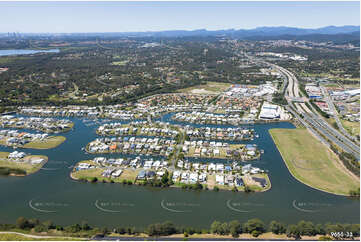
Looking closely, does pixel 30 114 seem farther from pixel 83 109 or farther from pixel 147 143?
pixel 147 143

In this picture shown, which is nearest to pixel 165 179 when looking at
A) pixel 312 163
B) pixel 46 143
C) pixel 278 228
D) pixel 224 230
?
pixel 224 230

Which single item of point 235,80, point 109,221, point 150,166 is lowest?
point 109,221

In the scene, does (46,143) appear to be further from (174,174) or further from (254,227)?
(254,227)

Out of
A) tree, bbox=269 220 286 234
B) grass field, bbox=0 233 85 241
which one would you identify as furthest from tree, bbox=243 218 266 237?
grass field, bbox=0 233 85 241

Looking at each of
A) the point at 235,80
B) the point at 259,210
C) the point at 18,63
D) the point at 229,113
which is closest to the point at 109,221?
the point at 259,210

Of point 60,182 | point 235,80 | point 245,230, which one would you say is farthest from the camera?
point 235,80

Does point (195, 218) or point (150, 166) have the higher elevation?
point (150, 166)
